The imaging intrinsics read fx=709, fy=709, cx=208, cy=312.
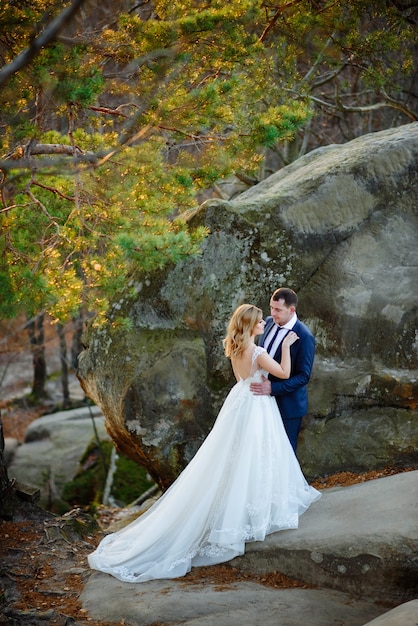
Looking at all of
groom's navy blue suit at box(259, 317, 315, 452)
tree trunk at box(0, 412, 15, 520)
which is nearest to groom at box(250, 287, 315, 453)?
groom's navy blue suit at box(259, 317, 315, 452)

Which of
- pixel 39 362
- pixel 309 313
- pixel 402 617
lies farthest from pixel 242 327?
pixel 39 362

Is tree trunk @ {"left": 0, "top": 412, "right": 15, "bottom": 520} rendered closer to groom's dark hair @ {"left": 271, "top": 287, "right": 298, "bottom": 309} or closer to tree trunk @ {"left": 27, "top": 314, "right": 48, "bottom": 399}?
groom's dark hair @ {"left": 271, "top": 287, "right": 298, "bottom": 309}

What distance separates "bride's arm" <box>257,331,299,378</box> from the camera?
6629 millimetres

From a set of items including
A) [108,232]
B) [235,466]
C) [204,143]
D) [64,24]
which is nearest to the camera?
[64,24]

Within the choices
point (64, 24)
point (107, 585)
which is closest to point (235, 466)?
point (107, 585)

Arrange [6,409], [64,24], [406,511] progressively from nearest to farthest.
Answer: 1. [64,24]
2. [406,511]
3. [6,409]

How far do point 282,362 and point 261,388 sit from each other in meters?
0.32

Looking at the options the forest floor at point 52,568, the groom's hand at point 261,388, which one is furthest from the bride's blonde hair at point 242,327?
the forest floor at point 52,568

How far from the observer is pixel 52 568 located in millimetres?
7086

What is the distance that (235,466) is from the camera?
6.56m

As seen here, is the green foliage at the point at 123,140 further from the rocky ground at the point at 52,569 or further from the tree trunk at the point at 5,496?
the rocky ground at the point at 52,569

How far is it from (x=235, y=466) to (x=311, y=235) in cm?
307

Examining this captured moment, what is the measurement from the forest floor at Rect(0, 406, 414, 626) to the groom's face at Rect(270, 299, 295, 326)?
2.05 m

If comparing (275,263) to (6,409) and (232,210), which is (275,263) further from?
(6,409)
